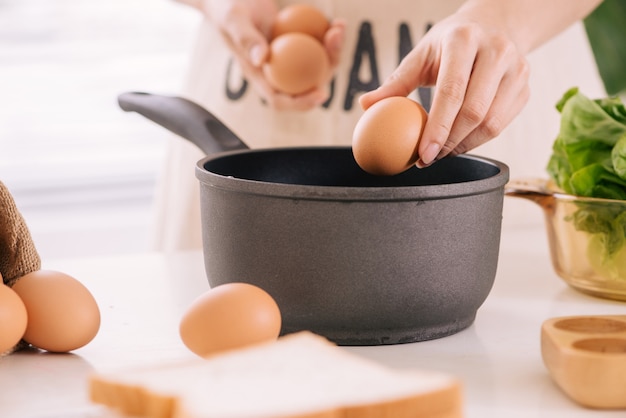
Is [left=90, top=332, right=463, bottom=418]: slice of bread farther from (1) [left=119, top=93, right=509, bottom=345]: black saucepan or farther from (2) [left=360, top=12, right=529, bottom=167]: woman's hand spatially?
(2) [left=360, top=12, right=529, bottom=167]: woman's hand

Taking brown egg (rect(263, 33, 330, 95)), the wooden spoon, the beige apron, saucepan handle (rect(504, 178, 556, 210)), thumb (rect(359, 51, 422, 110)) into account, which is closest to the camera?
the wooden spoon

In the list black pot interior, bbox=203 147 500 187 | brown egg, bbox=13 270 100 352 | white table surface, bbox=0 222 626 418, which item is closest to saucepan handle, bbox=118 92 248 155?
black pot interior, bbox=203 147 500 187

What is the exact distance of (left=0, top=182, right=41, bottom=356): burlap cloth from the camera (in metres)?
0.93

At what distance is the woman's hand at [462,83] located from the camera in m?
0.94

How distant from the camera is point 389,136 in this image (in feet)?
3.02

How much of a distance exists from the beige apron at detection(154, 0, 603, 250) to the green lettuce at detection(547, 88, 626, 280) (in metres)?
0.48

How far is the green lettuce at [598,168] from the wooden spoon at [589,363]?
247mm

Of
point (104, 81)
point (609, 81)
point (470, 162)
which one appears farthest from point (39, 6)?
point (470, 162)

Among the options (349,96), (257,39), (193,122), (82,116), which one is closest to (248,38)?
(257,39)

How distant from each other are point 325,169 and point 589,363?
18.7 inches

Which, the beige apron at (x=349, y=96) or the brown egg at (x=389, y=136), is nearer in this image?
the brown egg at (x=389, y=136)

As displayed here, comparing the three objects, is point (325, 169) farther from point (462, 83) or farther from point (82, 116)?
point (82, 116)

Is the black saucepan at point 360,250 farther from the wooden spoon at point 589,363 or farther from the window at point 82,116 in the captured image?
the window at point 82,116

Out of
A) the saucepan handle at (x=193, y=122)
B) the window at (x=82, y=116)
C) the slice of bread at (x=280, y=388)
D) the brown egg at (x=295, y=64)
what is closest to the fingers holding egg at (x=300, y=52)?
the brown egg at (x=295, y=64)
